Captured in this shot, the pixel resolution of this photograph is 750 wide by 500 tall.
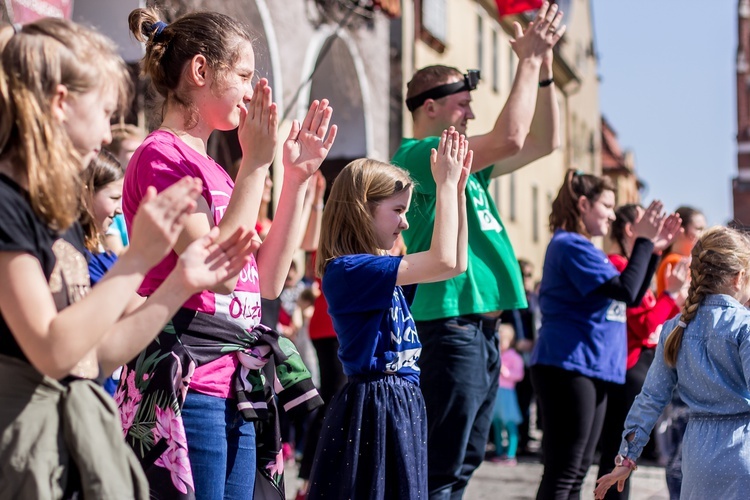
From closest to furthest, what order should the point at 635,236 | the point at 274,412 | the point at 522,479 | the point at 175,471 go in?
the point at 175,471 → the point at 274,412 → the point at 635,236 → the point at 522,479

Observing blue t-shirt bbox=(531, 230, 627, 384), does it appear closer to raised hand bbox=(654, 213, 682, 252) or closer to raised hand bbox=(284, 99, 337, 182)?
raised hand bbox=(654, 213, 682, 252)

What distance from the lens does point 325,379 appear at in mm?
6969

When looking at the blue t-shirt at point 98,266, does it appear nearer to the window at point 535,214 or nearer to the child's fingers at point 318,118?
the child's fingers at point 318,118

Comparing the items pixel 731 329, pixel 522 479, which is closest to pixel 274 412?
pixel 731 329

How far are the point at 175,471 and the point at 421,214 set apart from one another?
6.94 ft

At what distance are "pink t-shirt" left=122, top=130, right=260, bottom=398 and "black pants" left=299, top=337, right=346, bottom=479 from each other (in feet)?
12.1

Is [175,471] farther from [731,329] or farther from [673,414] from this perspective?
[673,414]

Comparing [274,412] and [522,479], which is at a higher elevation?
[274,412]

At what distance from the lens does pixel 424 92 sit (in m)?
4.91

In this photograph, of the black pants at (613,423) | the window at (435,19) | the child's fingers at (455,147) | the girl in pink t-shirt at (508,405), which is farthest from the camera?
the window at (435,19)

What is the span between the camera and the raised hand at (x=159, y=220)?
2.18 meters

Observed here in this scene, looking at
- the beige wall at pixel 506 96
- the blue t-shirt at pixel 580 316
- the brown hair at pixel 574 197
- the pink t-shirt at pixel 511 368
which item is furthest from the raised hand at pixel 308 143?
the beige wall at pixel 506 96

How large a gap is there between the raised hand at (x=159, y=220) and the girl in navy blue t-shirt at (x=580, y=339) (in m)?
3.30

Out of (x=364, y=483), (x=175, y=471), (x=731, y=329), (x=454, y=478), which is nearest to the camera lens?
(x=175, y=471)
